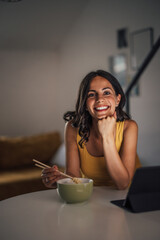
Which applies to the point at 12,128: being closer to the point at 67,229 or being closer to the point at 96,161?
the point at 96,161

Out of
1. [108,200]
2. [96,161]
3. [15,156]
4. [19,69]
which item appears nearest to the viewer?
[108,200]

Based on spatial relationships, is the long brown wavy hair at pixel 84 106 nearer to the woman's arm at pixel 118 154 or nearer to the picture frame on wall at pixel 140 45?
the woman's arm at pixel 118 154

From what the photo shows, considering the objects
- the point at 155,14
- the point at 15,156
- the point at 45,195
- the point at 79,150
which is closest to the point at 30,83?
the point at 15,156

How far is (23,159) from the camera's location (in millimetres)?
3381

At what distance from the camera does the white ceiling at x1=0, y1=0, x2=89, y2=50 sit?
3.36m

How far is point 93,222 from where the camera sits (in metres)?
0.81

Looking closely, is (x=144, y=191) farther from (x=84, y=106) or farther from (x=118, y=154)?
(x=84, y=106)

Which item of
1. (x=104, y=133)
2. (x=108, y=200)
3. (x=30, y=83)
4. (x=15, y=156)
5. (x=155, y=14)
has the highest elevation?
(x=155, y=14)

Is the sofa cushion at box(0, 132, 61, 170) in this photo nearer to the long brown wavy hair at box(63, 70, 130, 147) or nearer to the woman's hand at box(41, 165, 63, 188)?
the long brown wavy hair at box(63, 70, 130, 147)

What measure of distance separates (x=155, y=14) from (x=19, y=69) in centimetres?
186

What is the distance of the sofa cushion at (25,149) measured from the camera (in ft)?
10.8

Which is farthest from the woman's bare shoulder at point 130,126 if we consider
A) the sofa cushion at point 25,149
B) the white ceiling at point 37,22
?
the white ceiling at point 37,22

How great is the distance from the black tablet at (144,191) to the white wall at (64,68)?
196 cm

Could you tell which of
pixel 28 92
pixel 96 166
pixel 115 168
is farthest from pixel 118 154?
pixel 28 92
